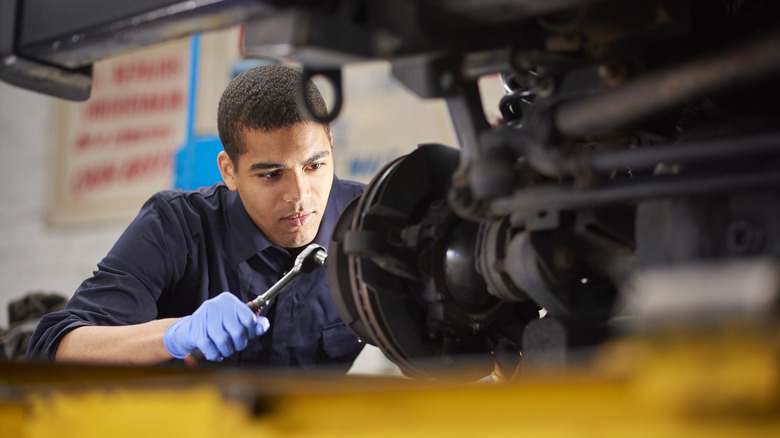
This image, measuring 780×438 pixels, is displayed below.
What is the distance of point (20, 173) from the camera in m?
4.71

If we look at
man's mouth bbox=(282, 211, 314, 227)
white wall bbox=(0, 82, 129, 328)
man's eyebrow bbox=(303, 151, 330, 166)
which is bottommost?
man's mouth bbox=(282, 211, 314, 227)

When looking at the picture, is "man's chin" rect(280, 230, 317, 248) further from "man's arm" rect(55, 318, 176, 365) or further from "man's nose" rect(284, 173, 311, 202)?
"man's arm" rect(55, 318, 176, 365)

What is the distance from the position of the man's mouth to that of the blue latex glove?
0.97 feet

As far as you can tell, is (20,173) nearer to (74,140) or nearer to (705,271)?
(74,140)

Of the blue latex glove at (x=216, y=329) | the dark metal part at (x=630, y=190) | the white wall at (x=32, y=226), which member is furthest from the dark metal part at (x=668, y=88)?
the white wall at (x=32, y=226)

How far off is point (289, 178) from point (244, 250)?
0.25 metres

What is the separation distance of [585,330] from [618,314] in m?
0.06

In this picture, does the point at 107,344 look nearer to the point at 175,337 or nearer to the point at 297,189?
the point at 175,337

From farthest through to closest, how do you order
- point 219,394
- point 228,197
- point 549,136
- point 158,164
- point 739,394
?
1. point 158,164
2. point 228,197
3. point 549,136
4. point 219,394
5. point 739,394

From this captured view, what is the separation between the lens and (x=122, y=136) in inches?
172

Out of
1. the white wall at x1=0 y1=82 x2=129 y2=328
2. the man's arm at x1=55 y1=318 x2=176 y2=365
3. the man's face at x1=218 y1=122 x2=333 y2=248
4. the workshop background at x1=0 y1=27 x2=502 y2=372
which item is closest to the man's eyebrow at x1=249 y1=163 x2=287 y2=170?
the man's face at x1=218 y1=122 x2=333 y2=248

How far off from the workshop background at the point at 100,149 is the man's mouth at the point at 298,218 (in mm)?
1927

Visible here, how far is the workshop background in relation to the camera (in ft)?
12.6

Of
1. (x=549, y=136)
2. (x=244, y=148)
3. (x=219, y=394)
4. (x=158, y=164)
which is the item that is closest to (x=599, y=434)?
(x=219, y=394)
